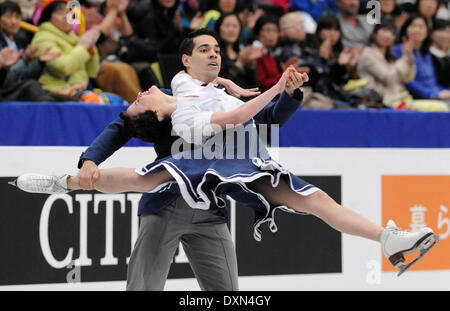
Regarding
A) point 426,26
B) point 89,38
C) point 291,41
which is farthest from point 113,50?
point 426,26

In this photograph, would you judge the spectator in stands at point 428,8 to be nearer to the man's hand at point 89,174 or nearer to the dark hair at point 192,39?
the dark hair at point 192,39

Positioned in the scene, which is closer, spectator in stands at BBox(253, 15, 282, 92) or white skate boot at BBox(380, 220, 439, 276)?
white skate boot at BBox(380, 220, 439, 276)

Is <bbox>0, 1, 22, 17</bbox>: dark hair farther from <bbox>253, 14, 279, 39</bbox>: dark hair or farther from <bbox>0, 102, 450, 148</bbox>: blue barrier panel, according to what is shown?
<bbox>253, 14, 279, 39</bbox>: dark hair

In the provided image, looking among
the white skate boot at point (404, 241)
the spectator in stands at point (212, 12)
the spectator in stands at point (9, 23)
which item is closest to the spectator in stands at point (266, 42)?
the spectator in stands at point (212, 12)

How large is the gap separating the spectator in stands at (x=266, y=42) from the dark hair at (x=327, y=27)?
476 mm

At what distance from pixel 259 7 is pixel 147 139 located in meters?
4.78

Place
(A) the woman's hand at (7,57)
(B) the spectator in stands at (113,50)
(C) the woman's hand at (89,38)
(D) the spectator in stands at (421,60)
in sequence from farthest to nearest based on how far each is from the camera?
1. (D) the spectator in stands at (421,60)
2. (C) the woman's hand at (89,38)
3. (B) the spectator in stands at (113,50)
4. (A) the woman's hand at (7,57)

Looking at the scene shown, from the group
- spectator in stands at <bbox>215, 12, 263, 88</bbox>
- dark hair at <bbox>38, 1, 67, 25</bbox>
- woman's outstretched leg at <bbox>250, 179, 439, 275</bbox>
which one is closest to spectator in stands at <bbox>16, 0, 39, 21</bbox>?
dark hair at <bbox>38, 1, 67, 25</bbox>

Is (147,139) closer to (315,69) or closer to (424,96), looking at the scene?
(315,69)

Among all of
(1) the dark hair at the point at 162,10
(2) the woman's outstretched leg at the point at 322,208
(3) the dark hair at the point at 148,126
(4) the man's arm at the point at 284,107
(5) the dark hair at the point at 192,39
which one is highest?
(1) the dark hair at the point at 162,10

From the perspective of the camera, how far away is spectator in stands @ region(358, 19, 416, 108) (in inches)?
298

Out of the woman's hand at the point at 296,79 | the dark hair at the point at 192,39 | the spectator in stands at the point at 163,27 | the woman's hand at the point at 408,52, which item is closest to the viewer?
the woman's hand at the point at 296,79

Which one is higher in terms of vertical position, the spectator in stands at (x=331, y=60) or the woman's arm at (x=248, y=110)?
the spectator in stands at (x=331, y=60)

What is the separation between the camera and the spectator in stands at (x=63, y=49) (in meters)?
6.17
